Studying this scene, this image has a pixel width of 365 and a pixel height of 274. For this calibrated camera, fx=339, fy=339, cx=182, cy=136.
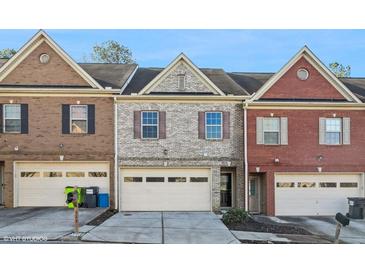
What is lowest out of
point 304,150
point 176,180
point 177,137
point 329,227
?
point 329,227

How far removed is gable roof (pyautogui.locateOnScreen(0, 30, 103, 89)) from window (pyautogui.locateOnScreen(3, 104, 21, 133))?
1705mm

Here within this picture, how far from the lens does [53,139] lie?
17.7 m

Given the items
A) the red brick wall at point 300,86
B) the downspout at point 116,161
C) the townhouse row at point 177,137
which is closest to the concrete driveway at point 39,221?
the downspout at point 116,161

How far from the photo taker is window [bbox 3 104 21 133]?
17656 millimetres

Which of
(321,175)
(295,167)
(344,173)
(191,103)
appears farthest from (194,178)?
(344,173)

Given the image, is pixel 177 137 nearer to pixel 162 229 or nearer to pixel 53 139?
pixel 162 229

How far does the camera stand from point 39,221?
543 inches

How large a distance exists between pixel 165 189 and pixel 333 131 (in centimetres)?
954

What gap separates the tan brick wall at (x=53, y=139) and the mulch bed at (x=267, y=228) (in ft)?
22.8

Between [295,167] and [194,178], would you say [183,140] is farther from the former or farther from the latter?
[295,167]

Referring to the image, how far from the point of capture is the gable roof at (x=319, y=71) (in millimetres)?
18062

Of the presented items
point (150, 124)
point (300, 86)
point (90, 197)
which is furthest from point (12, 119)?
point (300, 86)

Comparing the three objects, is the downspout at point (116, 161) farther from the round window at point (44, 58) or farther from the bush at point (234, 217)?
the bush at point (234, 217)

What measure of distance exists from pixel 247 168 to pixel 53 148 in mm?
10187
